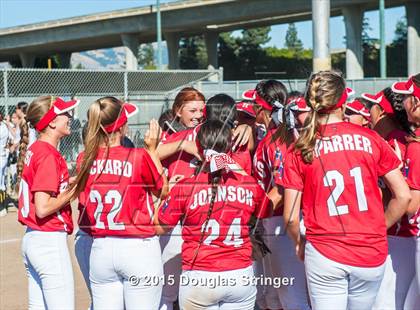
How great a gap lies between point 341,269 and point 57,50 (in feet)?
228

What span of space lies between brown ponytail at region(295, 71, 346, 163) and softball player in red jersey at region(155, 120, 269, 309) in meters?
0.62

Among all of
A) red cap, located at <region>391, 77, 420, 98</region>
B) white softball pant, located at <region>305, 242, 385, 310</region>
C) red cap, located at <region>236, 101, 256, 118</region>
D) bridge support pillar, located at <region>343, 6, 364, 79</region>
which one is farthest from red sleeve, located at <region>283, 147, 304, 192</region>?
bridge support pillar, located at <region>343, 6, 364, 79</region>

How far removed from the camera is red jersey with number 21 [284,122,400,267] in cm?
394

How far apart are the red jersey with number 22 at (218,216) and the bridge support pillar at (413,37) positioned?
3870cm

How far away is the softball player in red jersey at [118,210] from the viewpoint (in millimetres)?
4457

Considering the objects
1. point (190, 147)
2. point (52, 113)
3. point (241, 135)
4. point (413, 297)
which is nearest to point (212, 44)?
point (241, 135)

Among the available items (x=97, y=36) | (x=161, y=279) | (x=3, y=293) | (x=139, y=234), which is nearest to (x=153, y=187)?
(x=139, y=234)

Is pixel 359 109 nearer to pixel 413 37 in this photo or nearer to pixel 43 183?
pixel 43 183

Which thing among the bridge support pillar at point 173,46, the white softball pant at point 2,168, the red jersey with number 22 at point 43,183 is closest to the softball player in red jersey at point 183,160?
the red jersey with number 22 at point 43,183

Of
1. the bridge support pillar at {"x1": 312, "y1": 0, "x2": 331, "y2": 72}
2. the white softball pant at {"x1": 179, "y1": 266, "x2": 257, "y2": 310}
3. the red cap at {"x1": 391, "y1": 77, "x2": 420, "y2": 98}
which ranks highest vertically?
the bridge support pillar at {"x1": 312, "y1": 0, "x2": 331, "y2": 72}

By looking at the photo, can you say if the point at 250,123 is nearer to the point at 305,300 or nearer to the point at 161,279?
the point at 305,300

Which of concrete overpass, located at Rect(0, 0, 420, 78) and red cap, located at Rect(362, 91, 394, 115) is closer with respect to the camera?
red cap, located at Rect(362, 91, 394, 115)

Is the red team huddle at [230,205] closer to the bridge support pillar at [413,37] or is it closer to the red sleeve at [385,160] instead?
the red sleeve at [385,160]

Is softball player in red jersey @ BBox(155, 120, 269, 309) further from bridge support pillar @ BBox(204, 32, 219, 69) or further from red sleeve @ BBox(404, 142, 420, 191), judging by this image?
bridge support pillar @ BBox(204, 32, 219, 69)
